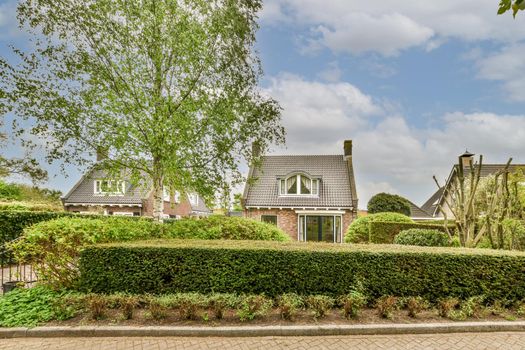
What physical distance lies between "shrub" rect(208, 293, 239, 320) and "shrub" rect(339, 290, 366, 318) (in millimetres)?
2112

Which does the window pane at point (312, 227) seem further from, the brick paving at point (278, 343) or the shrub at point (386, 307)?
the brick paving at point (278, 343)

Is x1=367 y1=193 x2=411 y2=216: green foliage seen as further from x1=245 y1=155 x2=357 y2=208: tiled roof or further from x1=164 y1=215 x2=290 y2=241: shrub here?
x1=164 y1=215 x2=290 y2=241: shrub

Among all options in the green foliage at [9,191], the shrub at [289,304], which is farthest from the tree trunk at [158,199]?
the green foliage at [9,191]

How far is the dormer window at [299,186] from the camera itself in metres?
21.9

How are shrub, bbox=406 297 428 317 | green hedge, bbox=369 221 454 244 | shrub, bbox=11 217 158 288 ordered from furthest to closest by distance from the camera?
green hedge, bbox=369 221 454 244
shrub, bbox=11 217 158 288
shrub, bbox=406 297 428 317

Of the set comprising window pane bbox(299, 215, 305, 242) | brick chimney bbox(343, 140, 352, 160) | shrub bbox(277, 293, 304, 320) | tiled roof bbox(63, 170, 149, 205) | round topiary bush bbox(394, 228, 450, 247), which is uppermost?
brick chimney bbox(343, 140, 352, 160)

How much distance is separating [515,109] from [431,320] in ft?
28.8

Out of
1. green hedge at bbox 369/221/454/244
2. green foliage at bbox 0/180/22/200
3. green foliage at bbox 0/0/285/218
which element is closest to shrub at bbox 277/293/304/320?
green foliage at bbox 0/0/285/218

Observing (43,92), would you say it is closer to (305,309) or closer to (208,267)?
(208,267)

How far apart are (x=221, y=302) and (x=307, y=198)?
16608 millimetres

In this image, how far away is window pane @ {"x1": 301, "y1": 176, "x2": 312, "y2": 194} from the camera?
22.0 metres

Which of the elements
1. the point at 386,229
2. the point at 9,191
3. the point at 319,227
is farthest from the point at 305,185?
the point at 9,191

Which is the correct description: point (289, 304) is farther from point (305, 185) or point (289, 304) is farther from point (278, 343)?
point (305, 185)

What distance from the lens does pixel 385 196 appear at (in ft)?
76.9
